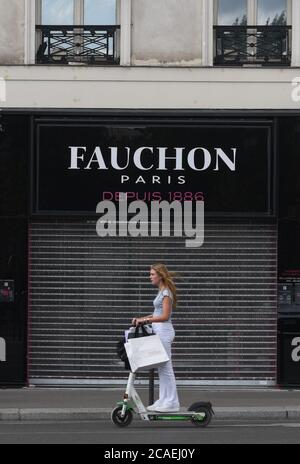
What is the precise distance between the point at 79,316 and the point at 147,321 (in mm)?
3632

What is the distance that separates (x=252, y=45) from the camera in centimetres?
Answer: 1427

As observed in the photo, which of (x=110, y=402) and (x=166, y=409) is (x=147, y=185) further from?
(x=166, y=409)

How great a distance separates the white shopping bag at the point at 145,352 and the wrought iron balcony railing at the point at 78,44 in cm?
519

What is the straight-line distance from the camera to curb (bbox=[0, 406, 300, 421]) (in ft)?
38.3

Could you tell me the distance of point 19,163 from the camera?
550 inches

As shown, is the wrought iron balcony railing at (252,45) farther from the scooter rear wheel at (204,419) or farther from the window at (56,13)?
the scooter rear wheel at (204,419)

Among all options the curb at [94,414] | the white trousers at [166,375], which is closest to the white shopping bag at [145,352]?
the white trousers at [166,375]

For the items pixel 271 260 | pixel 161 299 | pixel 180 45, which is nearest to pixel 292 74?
pixel 180 45

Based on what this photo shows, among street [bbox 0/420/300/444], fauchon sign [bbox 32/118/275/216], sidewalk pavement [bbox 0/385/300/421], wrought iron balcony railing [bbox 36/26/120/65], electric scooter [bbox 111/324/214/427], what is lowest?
sidewalk pavement [bbox 0/385/300/421]

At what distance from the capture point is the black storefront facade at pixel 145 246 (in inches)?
550

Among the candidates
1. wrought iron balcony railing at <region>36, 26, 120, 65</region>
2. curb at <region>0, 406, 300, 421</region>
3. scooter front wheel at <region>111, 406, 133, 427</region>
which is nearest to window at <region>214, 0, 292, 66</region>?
wrought iron balcony railing at <region>36, 26, 120, 65</region>

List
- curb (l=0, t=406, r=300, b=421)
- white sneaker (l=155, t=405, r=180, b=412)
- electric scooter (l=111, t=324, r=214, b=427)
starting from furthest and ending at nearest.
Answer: curb (l=0, t=406, r=300, b=421) → white sneaker (l=155, t=405, r=180, b=412) → electric scooter (l=111, t=324, r=214, b=427)

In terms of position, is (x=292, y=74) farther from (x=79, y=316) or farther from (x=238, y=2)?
(x=79, y=316)

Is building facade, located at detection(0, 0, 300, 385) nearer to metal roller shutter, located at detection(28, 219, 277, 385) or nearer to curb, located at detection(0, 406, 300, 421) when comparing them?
metal roller shutter, located at detection(28, 219, 277, 385)
